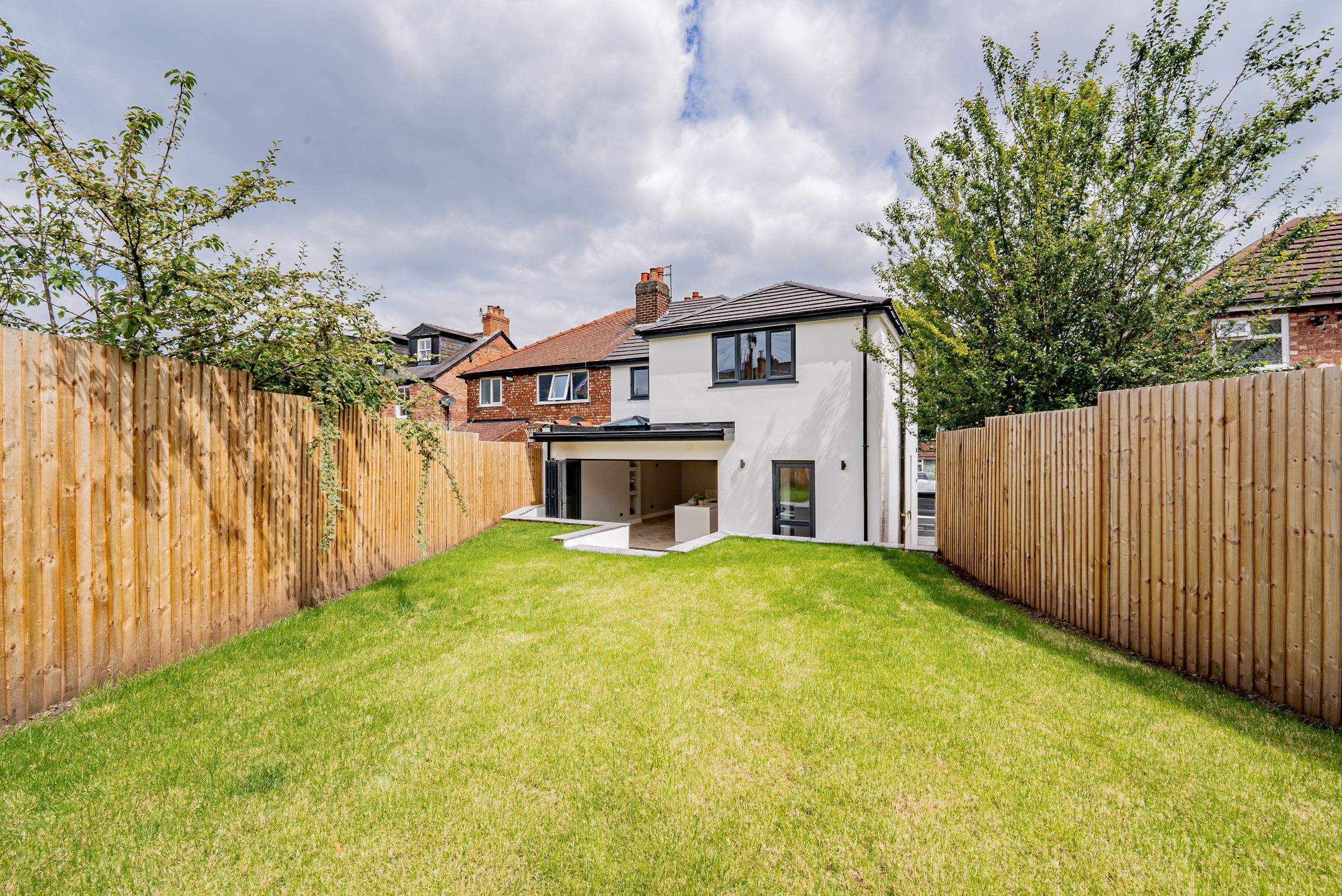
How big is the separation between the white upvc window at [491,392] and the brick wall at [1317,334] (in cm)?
2307

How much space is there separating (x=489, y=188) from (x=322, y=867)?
13.1 meters

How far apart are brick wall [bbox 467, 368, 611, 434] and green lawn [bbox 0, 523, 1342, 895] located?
14937 millimetres

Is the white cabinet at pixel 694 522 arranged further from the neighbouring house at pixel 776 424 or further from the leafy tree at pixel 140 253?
the leafy tree at pixel 140 253

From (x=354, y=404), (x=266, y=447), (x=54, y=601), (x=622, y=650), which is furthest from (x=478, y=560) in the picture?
(x=54, y=601)

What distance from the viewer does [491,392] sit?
74.5ft

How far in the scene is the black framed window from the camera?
1725 centimetres

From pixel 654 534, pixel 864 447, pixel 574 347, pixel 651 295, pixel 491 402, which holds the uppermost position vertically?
pixel 651 295

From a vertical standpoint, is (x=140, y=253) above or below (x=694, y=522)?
above

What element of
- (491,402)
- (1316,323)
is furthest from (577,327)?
(1316,323)

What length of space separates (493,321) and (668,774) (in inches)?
1100

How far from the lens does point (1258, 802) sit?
278 cm

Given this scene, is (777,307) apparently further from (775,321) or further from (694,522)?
(694,522)

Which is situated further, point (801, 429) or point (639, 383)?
point (639, 383)

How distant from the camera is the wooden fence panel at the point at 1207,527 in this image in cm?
349
